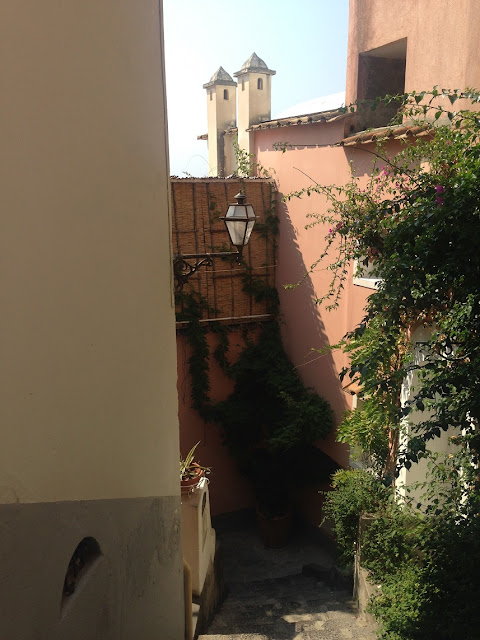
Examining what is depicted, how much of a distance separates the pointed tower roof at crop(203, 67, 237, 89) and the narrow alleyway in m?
9.39

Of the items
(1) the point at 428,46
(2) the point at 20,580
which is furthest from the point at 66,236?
(1) the point at 428,46

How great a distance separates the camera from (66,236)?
234 centimetres

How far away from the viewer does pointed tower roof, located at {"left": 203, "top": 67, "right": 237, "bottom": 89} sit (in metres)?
12.6

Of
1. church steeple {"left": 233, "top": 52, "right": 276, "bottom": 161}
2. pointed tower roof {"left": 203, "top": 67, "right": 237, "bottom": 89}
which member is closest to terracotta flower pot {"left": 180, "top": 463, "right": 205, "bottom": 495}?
church steeple {"left": 233, "top": 52, "right": 276, "bottom": 161}

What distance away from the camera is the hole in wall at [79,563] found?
2.42m

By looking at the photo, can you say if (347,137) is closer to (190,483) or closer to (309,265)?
(309,265)

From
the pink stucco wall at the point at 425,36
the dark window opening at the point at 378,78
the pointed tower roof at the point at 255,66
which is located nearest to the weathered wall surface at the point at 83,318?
the pink stucco wall at the point at 425,36

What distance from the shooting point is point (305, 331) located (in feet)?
30.6

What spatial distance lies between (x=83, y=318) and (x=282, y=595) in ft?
22.2

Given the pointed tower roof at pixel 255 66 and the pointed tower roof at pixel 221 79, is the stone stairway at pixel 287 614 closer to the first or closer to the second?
the pointed tower roof at pixel 255 66

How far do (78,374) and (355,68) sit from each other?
6458 millimetres

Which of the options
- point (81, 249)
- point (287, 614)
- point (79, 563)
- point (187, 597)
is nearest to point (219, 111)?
point (287, 614)

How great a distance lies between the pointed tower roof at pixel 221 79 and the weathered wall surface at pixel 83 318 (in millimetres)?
9375

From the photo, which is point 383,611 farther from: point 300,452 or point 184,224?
point 184,224
